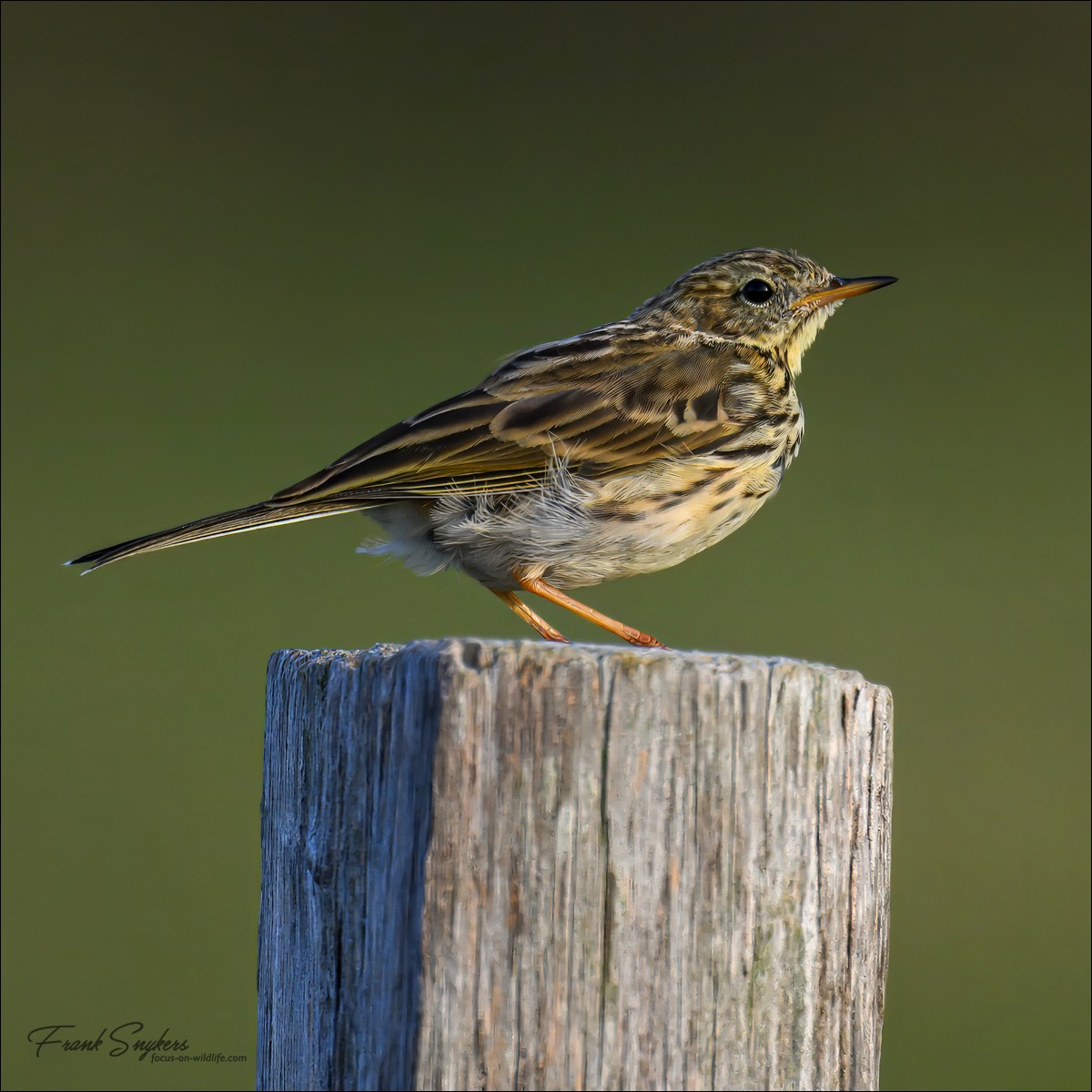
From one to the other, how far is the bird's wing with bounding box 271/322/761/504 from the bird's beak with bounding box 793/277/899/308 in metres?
0.67

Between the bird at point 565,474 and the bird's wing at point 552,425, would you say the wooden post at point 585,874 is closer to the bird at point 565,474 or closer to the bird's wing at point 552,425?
the bird at point 565,474

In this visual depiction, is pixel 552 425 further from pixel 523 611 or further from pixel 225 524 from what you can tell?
pixel 225 524

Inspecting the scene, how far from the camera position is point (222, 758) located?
362 inches

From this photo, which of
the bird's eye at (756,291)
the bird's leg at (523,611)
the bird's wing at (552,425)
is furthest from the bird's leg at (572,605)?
the bird's eye at (756,291)

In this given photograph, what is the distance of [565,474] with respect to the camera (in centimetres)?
449

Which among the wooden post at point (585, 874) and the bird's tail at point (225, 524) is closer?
the wooden post at point (585, 874)

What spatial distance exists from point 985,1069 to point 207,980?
3890 mm

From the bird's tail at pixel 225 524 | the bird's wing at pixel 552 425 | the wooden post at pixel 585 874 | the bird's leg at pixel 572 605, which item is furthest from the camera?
the bird's leg at pixel 572 605

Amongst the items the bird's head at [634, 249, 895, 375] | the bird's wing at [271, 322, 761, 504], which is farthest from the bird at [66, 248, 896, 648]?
the bird's head at [634, 249, 895, 375]

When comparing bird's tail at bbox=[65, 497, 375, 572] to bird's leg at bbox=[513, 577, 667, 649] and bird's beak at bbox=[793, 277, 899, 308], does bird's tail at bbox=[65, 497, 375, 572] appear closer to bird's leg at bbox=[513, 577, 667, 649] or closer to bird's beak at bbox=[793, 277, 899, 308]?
bird's leg at bbox=[513, 577, 667, 649]

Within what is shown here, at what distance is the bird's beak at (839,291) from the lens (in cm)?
561

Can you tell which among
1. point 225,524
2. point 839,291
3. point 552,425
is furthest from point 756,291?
point 225,524

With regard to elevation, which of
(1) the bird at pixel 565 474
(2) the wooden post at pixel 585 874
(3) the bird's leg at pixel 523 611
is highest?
(1) the bird at pixel 565 474

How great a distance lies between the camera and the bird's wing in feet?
14.5
